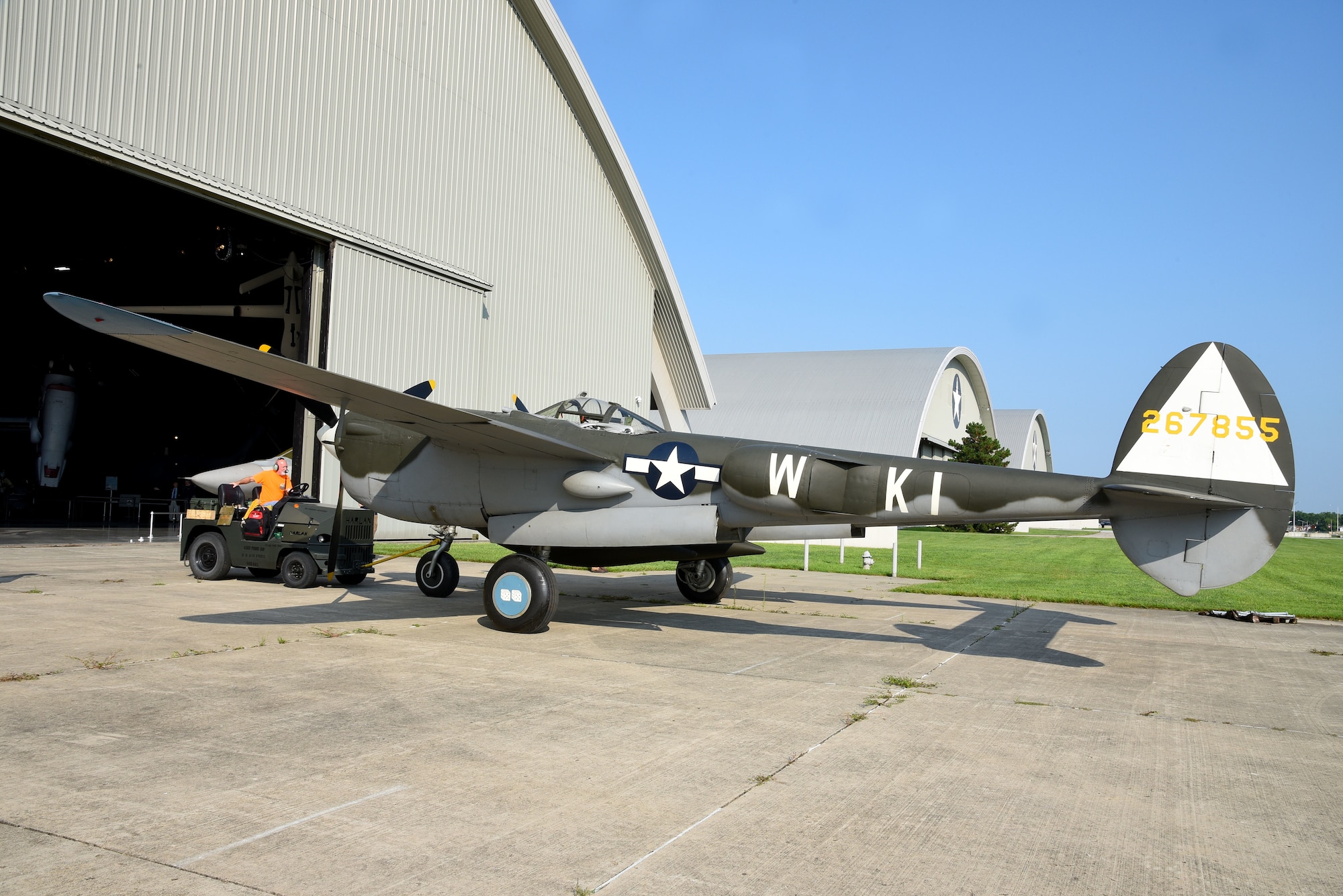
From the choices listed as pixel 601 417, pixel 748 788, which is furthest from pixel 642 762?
pixel 601 417

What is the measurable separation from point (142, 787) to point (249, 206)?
15439mm

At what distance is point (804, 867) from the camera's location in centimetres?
339

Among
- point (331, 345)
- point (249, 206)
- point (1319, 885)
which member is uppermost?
point (249, 206)

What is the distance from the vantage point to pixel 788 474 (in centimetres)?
856

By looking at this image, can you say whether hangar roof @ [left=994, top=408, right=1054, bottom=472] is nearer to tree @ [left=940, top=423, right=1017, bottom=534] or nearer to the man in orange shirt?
tree @ [left=940, top=423, right=1017, bottom=534]

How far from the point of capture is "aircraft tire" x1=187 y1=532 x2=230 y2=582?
1280 cm

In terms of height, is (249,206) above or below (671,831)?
above

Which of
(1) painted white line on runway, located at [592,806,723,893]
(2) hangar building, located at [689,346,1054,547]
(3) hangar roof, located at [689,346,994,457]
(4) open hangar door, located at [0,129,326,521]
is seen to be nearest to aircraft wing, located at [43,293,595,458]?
(1) painted white line on runway, located at [592,806,723,893]

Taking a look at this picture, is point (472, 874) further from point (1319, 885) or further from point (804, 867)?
point (1319, 885)

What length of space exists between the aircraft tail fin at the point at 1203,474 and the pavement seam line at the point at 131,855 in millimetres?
6689

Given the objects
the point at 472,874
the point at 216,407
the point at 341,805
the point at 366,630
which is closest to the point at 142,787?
the point at 341,805

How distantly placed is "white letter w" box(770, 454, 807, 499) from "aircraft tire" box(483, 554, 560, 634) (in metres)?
2.47

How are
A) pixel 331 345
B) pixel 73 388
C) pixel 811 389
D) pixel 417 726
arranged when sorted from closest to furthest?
pixel 417 726, pixel 331 345, pixel 73 388, pixel 811 389

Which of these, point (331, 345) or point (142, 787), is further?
point (331, 345)
